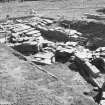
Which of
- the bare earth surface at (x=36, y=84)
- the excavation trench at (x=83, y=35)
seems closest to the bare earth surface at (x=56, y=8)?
the excavation trench at (x=83, y=35)

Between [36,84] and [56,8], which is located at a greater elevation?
[56,8]

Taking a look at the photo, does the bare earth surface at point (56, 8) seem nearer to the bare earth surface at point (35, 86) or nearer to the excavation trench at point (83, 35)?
the excavation trench at point (83, 35)

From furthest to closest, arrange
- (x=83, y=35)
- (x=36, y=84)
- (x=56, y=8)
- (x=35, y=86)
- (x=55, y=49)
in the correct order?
1. (x=56, y=8)
2. (x=83, y=35)
3. (x=55, y=49)
4. (x=36, y=84)
5. (x=35, y=86)

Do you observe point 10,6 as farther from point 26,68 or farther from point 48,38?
point 26,68

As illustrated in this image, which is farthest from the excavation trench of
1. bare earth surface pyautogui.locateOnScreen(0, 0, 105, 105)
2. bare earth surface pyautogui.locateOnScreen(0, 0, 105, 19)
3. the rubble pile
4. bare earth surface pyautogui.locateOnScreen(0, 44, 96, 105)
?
bare earth surface pyautogui.locateOnScreen(0, 0, 105, 19)

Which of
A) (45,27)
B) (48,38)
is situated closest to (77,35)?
(48,38)

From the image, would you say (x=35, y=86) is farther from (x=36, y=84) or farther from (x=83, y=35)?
(x=83, y=35)

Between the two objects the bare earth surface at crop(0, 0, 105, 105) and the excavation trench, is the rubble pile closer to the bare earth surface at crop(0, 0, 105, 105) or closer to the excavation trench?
the excavation trench

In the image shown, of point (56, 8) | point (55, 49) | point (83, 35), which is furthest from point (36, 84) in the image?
point (56, 8)
